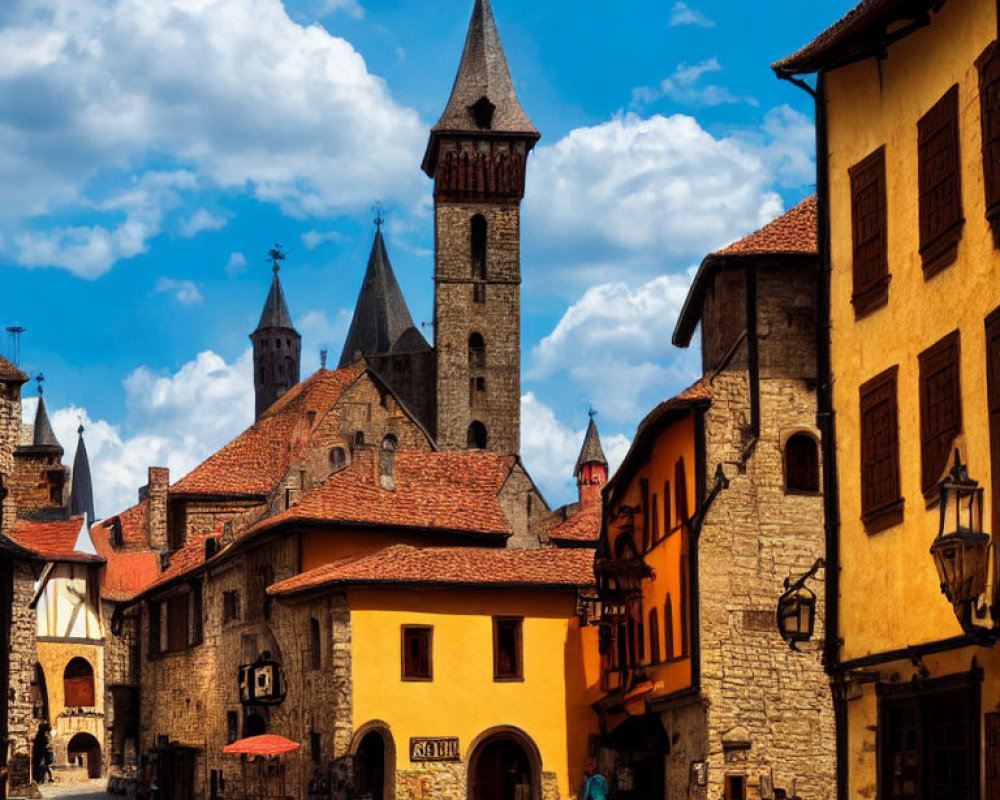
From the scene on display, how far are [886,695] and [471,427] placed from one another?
6938 centimetres

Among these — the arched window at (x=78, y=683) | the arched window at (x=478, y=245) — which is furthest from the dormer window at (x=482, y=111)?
the arched window at (x=78, y=683)

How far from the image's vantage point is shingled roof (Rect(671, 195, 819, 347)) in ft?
114

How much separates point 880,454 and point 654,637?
1813cm

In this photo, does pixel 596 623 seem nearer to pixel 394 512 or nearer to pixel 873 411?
pixel 394 512

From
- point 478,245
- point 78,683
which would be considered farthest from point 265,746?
point 478,245

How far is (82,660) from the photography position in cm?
8206

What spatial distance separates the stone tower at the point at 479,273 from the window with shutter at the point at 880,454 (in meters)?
68.0

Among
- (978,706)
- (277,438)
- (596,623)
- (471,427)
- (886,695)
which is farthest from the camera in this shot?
(471,427)

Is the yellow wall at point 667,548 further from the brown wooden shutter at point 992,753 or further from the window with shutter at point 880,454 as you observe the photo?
the brown wooden shutter at point 992,753

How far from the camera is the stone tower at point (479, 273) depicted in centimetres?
9038

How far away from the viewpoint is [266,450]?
3103 inches

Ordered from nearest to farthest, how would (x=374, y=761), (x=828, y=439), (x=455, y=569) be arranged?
(x=828, y=439)
(x=374, y=761)
(x=455, y=569)

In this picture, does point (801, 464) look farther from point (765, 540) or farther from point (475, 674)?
point (475, 674)

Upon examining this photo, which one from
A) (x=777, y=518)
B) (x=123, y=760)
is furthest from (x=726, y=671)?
(x=123, y=760)
